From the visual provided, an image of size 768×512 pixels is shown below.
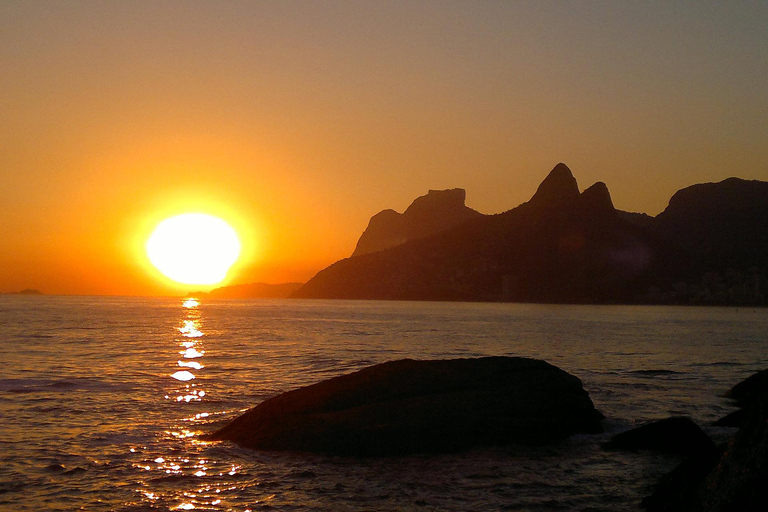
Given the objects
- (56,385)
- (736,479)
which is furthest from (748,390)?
(56,385)

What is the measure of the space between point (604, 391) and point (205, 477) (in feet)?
64.0

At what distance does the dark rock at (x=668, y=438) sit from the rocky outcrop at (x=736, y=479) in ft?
19.0

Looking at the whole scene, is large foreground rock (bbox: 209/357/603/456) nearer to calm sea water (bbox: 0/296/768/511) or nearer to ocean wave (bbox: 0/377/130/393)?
calm sea water (bbox: 0/296/768/511)

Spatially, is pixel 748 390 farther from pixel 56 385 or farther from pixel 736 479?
pixel 56 385

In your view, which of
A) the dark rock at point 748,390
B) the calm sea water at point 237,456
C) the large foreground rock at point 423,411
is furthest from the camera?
the dark rock at point 748,390

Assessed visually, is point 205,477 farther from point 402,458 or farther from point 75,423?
point 75,423

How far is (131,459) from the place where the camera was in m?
16.8

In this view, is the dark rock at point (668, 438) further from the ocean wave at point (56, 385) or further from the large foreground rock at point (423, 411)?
the ocean wave at point (56, 385)

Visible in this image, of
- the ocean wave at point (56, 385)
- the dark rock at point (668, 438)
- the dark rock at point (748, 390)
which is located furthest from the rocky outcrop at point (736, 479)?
the ocean wave at point (56, 385)

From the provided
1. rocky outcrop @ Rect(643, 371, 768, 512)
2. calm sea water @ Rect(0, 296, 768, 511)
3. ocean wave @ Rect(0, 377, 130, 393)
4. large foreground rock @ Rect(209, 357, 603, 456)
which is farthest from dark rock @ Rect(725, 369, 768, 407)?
ocean wave @ Rect(0, 377, 130, 393)

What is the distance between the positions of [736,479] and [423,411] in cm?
941

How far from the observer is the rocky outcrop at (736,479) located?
352 inches

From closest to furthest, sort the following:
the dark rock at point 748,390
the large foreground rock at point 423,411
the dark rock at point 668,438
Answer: the large foreground rock at point 423,411 < the dark rock at point 668,438 < the dark rock at point 748,390

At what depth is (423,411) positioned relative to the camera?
18.0 metres
